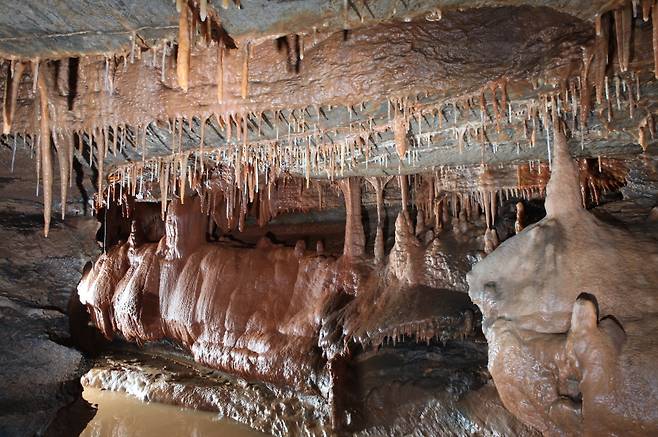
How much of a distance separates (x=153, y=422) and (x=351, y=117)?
7642 mm

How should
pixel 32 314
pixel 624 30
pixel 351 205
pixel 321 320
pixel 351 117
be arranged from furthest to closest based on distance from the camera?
pixel 351 205
pixel 321 320
pixel 32 314
pixel 351 117
pixel 624 30

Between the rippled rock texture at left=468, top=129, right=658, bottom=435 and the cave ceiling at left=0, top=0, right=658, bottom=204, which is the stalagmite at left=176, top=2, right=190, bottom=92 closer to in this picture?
the cave ceiling at left=0, top=0, right=658, bottom=204

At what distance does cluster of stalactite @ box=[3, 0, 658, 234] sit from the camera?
3.01m

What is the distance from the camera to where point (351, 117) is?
13.9 ft

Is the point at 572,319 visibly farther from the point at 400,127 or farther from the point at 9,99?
the point at 9,99

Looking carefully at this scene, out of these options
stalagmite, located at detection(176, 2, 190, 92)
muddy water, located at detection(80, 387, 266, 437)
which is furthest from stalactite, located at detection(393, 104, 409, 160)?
muddy water, located at detection(80, 387, 266, 437)

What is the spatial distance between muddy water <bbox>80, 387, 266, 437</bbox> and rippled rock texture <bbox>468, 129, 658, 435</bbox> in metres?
5.92

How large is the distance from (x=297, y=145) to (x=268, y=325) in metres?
4.59

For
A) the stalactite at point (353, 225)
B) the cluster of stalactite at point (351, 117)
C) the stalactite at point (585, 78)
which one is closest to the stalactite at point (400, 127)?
the cluster of stalactite at point (351, 117)

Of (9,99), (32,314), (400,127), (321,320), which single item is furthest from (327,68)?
(321,320)

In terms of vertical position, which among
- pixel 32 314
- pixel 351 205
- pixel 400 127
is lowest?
pixel 32 314

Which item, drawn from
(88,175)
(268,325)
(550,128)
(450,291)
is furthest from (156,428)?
(550,128)

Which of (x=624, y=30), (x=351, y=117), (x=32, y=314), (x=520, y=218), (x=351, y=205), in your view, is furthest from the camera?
(x=351, y=205)

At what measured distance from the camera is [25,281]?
591 centimetres
